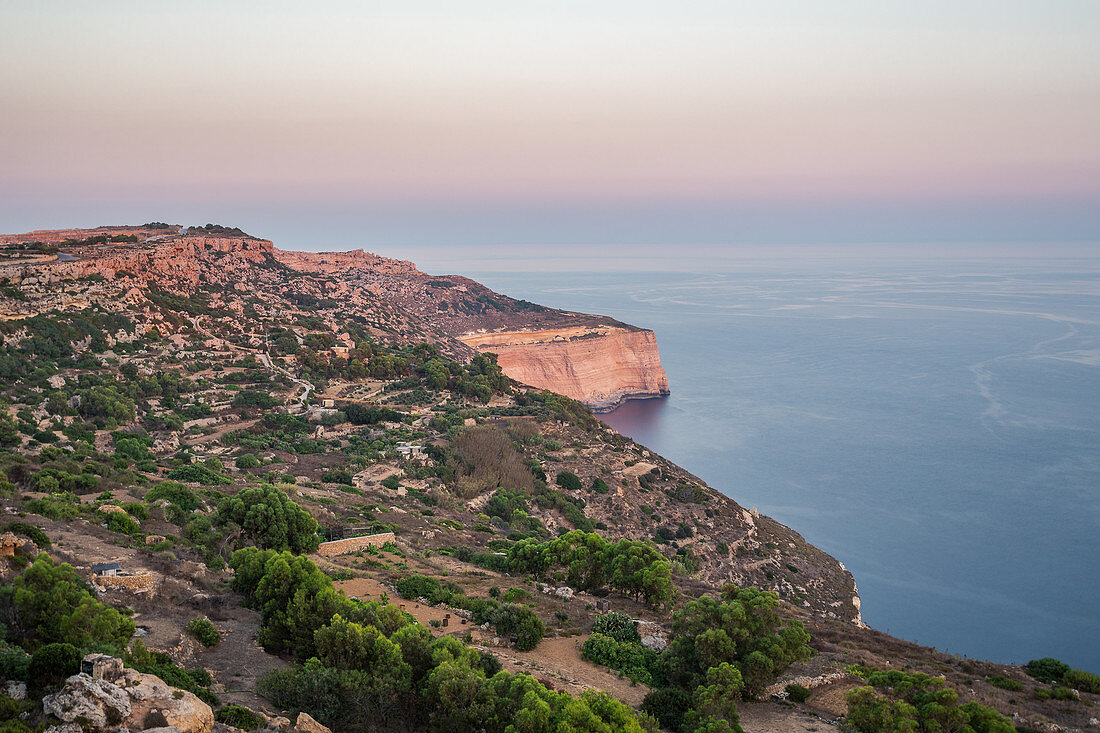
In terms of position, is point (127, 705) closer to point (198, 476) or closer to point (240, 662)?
point (240, 662)

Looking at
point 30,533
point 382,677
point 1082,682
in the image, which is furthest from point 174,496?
point 1082,682

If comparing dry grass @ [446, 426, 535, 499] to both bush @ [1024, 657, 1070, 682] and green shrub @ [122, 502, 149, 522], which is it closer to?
green shrub @ [122, 502, 149, 522]

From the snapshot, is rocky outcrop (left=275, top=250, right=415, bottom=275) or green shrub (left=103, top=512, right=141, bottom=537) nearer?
green shrub (left=103, top=512, right=141, bottom=537)

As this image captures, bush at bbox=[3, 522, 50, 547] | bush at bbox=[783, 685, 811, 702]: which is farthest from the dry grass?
bush at bbox=[783, 685, 811, 702]

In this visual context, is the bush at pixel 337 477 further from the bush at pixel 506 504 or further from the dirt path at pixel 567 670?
the dirt path at pixel 567 670

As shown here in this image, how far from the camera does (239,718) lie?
30.0ft

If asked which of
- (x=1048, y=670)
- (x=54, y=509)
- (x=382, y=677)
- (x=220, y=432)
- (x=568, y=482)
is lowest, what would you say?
(x=568, y=482)

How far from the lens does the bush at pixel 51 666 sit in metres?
8.82

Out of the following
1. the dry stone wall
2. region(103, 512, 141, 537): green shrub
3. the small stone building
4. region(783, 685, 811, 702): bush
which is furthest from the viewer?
the dry stone wall

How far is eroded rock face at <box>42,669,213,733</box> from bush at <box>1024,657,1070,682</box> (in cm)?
1825

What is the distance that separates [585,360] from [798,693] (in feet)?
227

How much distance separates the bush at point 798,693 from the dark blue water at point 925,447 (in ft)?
75.1

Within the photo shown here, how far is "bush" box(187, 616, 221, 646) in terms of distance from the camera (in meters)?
12.4

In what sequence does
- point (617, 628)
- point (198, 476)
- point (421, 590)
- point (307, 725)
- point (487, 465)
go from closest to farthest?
point (307, 725) → point (617, 628) → point (421, 590) → point (198, 476) → point (487, 465)
